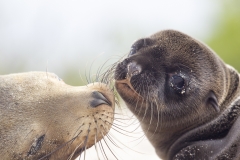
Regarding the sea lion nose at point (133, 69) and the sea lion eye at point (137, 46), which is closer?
the sea lion nose at point (133, 69)

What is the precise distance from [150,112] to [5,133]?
140cm

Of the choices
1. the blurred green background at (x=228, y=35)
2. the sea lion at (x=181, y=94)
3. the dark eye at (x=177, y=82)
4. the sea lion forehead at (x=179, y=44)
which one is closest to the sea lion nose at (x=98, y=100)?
the sea lion at (x=181, y=94)

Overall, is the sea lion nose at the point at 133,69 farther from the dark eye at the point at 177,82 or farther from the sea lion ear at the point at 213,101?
the sea lion ear at the point at 213,101

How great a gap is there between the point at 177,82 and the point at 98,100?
0.76 meters

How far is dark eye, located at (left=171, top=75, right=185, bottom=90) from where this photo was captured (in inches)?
164

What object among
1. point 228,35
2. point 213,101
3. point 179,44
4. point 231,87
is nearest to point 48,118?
point 179,44

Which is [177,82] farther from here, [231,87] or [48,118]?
[48,118]

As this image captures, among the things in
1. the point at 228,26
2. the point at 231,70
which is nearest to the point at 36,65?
the point at 228,26

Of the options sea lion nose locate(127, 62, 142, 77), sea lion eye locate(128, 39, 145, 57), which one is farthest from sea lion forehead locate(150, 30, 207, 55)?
sea lion nose locate(127, 62, 142, 77)

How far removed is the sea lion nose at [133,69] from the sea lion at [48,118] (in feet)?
0.92

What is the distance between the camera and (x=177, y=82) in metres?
4.18

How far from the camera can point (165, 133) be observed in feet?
15.0

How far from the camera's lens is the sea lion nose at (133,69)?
4176mm

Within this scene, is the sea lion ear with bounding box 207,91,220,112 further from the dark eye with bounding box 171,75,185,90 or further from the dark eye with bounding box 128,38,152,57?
the dark eye with bounding box 128,38,152,57
